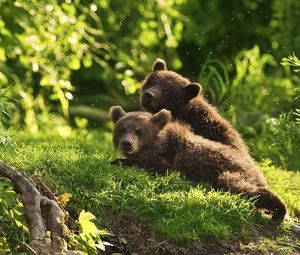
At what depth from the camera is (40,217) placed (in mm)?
5973

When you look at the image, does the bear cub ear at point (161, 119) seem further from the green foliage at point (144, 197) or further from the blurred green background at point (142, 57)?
the blurred green background at point (142, 57)

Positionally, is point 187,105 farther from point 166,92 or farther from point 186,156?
point 186,156

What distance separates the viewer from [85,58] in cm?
1230

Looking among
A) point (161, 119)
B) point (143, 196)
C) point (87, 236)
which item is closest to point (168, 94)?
point (161, 119)

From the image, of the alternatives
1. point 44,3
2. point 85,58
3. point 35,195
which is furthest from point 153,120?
point 85,58

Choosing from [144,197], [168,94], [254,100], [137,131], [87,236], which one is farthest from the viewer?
[254,100]

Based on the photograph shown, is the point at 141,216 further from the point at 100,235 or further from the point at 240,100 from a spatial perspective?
the point at 240,100

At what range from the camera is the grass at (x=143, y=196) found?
670 centimetres

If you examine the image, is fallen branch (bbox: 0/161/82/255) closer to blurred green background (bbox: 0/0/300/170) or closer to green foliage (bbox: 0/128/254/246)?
green foliage (bbox: 0/128/254/246)

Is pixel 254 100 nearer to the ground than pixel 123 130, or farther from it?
nearer to the ground

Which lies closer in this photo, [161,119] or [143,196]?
[143,196]

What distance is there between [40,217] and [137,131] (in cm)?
Answer: 232

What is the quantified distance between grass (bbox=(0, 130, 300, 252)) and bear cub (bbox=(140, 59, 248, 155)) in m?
0.94

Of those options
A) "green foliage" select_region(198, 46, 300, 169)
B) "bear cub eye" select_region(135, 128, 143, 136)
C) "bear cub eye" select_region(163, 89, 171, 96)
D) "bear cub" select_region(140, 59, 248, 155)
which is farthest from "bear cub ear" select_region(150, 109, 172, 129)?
"green foliage" select_region(198, 46, 300, 169)
